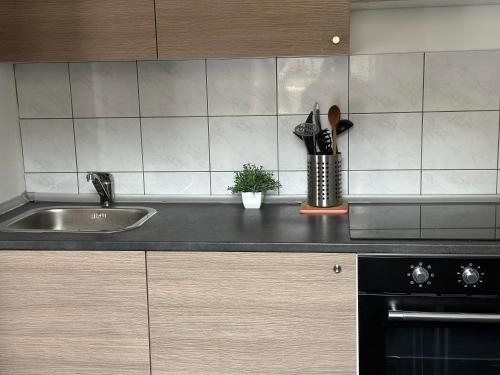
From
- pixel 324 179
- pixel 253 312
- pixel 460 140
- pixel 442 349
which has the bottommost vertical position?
pixel 442 349

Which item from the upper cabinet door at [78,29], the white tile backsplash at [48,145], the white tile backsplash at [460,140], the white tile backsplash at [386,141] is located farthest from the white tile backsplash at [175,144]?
the white tile backsplash at [460,140]

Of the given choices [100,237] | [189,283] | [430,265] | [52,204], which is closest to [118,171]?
[52,204]

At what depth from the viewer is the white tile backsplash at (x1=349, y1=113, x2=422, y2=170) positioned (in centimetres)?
217

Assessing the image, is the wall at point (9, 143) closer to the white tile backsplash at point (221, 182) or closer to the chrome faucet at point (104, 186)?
the chrome faucet at point (104, 186)

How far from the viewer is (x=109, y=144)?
2301 millimetres

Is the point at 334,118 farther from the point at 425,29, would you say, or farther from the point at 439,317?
the point at 439,317

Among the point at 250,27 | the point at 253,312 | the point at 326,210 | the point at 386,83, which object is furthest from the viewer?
the point at 386,83

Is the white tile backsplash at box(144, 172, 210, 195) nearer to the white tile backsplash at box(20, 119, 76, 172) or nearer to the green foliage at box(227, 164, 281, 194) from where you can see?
the green foliage at box(227, 164, 281, 194)

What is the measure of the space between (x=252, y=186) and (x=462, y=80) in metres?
0.84

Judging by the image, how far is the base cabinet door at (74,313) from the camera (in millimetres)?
1738

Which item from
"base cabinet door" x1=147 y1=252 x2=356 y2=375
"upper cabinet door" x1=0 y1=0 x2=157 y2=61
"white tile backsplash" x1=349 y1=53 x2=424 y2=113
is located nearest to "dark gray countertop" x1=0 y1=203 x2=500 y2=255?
"base cabinet door" x1=147 y1=252 x2=356 y2=375

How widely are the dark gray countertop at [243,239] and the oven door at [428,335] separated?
145 millimetres

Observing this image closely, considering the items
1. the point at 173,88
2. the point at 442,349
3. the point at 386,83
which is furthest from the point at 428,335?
the point at 173,88

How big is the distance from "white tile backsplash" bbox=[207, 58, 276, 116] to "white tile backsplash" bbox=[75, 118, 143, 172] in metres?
0.33
